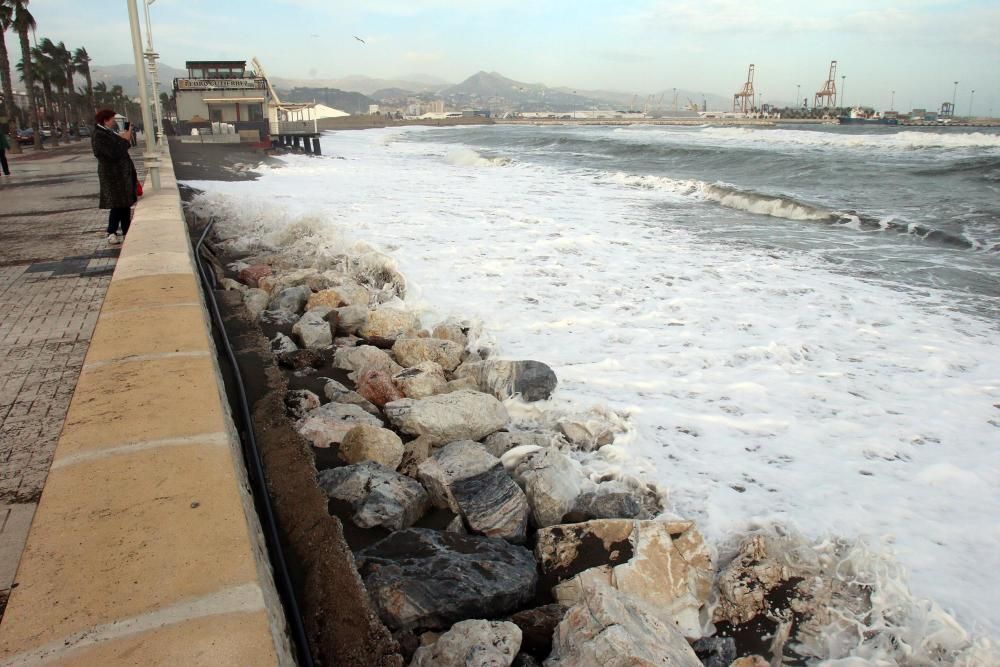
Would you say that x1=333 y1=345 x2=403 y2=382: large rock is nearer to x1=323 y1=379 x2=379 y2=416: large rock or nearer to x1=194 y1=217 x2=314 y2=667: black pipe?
x1=323 y1=379 x2=379 y2=416: large rock

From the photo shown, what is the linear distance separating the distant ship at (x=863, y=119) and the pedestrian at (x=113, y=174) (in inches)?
4283

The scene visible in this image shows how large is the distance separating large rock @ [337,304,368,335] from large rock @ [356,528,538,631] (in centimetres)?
348

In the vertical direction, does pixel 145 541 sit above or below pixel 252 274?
above

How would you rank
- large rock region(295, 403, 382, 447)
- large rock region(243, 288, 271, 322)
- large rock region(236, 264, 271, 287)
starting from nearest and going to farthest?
large rock region(295, 403, 382, 447) < large rock region(243, 288, 271, 322) < large rock region(236, 264, 271, 287)

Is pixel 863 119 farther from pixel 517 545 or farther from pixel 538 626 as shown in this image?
pixel 538 626

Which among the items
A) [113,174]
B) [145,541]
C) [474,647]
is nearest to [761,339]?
[474,647]

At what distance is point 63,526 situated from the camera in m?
1.79

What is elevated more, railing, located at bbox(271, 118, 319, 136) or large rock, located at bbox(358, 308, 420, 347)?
railing, located at bbox(271, 118, 319, 136)

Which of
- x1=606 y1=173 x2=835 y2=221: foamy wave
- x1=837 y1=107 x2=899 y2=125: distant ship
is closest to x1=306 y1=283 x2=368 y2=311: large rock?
x1=606 y1=173 x2=835 y2=221: foamy wave

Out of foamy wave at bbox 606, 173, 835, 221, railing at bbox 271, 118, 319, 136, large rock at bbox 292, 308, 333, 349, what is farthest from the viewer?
railing at bbox 271, 118, 319, 136

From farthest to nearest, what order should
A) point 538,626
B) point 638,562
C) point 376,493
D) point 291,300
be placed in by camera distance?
1. point 291,300
2. point 376,493
3. point 638,562
4. point 538,626

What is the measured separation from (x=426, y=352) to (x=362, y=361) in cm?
53

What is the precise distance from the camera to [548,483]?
333 centimetres

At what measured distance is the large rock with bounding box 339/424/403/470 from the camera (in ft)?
11.5
